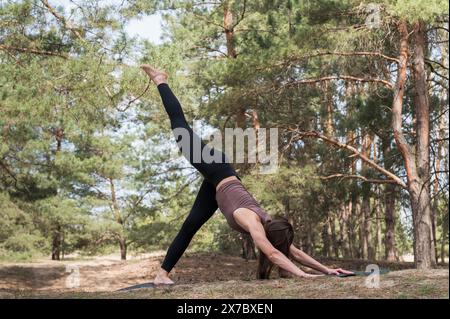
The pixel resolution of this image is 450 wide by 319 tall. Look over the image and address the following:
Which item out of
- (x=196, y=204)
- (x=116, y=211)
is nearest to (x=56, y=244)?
(x=116, y=211)

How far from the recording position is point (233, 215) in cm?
382

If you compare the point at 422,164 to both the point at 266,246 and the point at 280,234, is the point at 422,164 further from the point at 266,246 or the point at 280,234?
the point at 266,246

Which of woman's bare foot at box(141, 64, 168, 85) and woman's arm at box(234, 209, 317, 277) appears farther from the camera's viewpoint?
woman's bare foot at box(141, 64, 168, 85)

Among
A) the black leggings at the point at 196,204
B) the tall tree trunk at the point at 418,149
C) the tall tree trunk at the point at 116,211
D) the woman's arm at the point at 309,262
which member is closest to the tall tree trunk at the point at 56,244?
the tall tree trunk at the point at 116,211

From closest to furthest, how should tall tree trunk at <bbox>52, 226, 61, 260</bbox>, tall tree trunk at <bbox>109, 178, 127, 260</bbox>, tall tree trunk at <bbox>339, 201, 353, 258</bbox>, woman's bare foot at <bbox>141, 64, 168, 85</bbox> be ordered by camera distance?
woman's bare foot at <bbox>141, 64, 168, 85</bbox> < tall tree trunk at <bbox>339, 201, 353, 258</bbox> < tall tree trunk at <bbox>109, 178, 127, 260</bbox> < tall tree trunk at <bbox>52, 226, 61, 260</bbox>

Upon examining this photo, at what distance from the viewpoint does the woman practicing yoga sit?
12.1 feet

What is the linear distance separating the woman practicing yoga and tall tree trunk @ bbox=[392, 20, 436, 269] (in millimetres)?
6589

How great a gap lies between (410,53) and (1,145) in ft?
25.8

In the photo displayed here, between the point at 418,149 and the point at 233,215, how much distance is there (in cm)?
774

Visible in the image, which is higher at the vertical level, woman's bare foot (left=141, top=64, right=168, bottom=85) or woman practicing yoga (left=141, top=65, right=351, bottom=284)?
woman's bare foot (left=141, top=64, right=168, bottom=85)

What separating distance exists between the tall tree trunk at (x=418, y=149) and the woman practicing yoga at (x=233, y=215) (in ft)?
21.6

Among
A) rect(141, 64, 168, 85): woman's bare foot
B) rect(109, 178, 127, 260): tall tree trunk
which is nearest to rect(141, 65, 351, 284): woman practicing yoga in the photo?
rect(141, 64, 168, 85): woman's bare foot

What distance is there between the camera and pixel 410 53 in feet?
34.4

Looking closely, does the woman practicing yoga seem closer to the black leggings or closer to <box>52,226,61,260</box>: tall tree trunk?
the black leggings
